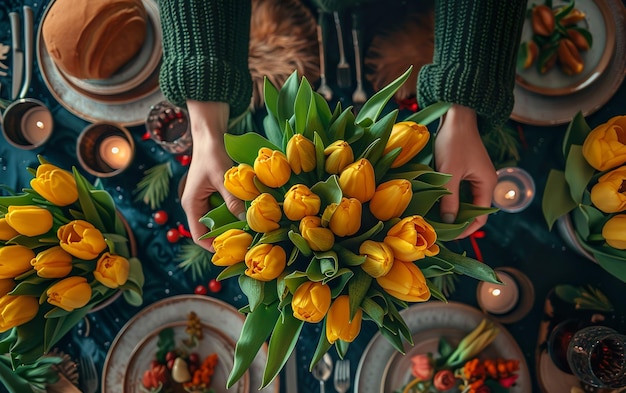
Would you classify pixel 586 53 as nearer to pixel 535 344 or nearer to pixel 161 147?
pixel 535 344

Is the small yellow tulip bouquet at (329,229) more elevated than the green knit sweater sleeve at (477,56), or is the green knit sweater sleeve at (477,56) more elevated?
the green knit sweater sleeve at (477,56)

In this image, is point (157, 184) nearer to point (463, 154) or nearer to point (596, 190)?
point (463, 154)

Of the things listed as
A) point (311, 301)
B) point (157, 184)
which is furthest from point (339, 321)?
point (157, 184)

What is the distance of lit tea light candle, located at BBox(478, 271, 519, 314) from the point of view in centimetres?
72

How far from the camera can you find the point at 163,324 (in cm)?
74

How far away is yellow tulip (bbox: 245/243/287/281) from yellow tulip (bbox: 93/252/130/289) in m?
0.30

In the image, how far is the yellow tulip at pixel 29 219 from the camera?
542mm

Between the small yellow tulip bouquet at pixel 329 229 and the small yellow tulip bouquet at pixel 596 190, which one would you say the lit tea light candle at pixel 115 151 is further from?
the small yellow tulip bouquet at pixel 596 190

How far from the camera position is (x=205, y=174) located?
58cm

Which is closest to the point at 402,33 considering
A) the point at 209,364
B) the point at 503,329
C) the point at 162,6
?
the point at 162,6

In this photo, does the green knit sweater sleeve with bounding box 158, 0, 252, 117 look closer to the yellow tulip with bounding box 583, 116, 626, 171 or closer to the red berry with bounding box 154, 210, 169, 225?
the red berry with bounding box 154, 210, 169, 225

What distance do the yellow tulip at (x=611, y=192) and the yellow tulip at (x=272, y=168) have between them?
1.36ft

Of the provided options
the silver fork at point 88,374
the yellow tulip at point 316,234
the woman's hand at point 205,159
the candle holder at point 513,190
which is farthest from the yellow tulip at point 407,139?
the silver fork at point 88,374

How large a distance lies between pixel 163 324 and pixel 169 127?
327mm
